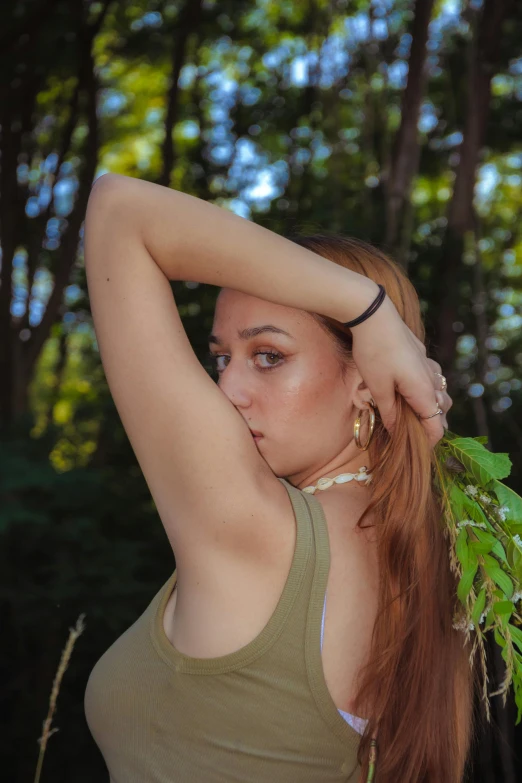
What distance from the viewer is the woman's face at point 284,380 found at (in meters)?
1.73

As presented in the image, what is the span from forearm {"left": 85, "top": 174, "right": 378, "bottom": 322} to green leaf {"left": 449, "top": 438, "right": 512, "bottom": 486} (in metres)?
0.42

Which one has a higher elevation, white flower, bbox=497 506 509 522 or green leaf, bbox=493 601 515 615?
white flower, bbox=497 506 509 522

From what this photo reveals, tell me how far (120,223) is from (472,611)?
91cm

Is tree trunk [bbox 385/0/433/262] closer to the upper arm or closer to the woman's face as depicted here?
the woman's face

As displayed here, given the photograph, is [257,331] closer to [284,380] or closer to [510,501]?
[284,380]

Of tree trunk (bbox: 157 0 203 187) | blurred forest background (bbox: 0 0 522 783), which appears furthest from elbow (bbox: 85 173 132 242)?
tree trunk (bbox: 157 0 203 187)

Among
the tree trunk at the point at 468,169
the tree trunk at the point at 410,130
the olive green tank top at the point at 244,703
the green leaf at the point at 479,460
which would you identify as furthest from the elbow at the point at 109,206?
the tree trunk at the point at 468,169

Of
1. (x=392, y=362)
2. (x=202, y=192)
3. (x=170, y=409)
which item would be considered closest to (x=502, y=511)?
(x=392, y=362)

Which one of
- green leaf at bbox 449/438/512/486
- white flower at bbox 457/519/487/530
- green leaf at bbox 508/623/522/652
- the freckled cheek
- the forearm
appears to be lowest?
green leaf at bbox 508/623/522/652

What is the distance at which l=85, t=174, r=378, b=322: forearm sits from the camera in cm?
151

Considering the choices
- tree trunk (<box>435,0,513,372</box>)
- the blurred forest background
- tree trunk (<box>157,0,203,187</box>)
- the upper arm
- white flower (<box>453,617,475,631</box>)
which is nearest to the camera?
the upper arm

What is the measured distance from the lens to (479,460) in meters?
1.76

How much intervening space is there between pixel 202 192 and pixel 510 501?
5.45 meters

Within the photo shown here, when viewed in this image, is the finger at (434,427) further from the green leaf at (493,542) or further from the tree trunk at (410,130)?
the tree trunk at (410,130)
